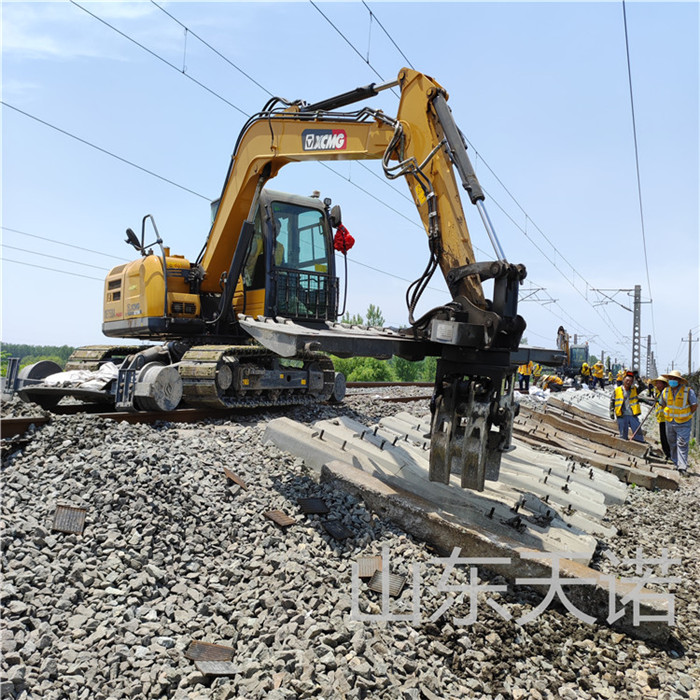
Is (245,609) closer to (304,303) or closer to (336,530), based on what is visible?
(336,530)

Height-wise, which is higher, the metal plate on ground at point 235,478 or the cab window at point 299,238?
the cab window at point 299,238

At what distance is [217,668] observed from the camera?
2.72 metres

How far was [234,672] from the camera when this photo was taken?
2.70 m

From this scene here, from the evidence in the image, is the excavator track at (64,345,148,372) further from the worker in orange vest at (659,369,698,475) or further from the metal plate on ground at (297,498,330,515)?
the worker in orange vest at (659,369,698,475)

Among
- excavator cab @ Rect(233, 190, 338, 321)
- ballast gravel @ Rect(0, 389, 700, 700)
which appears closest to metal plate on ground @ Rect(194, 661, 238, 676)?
ballast gravel @ Rect(0, 389, 700, 700)

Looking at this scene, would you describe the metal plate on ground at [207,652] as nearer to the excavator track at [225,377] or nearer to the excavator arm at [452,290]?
the excavator arm at [452,290]

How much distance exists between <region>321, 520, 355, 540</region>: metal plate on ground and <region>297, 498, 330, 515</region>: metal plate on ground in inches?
4.5

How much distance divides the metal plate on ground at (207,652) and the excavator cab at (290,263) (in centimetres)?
589

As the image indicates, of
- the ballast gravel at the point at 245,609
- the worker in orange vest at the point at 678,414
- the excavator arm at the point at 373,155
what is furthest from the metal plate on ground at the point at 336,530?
the worker in orange vest at the point at 678,414

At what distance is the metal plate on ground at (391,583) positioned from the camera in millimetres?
3521

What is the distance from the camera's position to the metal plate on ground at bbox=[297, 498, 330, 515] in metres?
4.29

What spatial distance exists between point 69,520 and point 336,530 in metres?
1.79

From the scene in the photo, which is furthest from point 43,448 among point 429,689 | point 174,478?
point 429,689

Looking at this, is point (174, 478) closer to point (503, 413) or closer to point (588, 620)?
point (503, 413)
